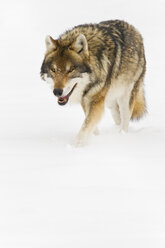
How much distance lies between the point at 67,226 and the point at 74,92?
244 centimetres

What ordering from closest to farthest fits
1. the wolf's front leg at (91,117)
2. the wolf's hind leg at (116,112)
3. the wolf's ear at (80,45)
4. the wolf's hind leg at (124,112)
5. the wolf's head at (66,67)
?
the wolf's head at (66,67) → the wolf's ear at (80,45) → the wolf's front leg at (91,117) → the wolf's hind leg at (124,112) → the wolf's hind leg at (116,112)

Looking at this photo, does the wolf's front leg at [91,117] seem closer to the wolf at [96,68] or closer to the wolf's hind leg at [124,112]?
the wolf at [96,68]

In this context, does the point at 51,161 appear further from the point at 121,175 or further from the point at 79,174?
the point at 121,175

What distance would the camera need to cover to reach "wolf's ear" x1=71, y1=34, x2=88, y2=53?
5160 mm

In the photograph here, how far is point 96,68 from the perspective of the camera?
17.7 feet

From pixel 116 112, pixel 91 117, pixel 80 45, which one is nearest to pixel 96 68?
pixel 80 45

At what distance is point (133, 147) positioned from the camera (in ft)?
17.6

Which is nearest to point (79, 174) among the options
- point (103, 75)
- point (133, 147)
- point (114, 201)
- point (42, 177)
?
point (42, 177)

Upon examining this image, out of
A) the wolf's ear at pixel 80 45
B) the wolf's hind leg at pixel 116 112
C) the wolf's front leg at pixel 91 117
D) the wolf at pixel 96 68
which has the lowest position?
the wolf's hind leg at pixel 116 112

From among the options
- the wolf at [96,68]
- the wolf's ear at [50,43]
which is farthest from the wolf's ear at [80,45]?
the wolf's ear at [50,43]

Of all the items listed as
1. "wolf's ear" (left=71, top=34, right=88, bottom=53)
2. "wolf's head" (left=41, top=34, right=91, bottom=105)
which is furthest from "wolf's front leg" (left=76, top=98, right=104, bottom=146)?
"wolf's ear" (left=71, top=34, right=88, bottom=53)

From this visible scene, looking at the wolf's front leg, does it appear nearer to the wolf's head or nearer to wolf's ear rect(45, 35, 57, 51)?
the wolf's head

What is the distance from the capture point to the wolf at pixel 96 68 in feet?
16.8

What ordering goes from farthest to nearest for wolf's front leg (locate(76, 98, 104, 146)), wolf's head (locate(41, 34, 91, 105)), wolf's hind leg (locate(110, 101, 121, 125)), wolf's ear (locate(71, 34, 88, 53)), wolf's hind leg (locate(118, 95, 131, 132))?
wolf's hind leg (locate(110, 101, 121, 125))
wolf's hind leg (locate(118, 95, 131, 132))
wolf's front leg (locate(76, 98, 104, 146))
wolf's ear (locate(71, 34, 88, 53))
wolf's head (locate(41, 34, 91, 105))
